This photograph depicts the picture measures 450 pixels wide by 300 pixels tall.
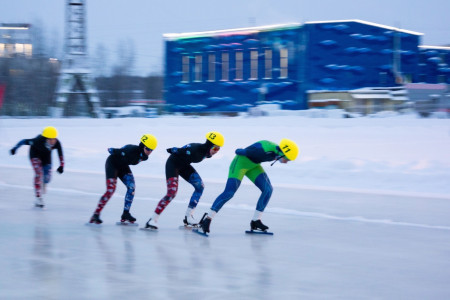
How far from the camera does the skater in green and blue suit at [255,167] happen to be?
7961mm

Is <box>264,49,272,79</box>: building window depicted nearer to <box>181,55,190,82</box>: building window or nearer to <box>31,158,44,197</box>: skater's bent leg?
<box>181,55,190,82</box>: building window

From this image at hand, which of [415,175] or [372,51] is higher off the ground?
[372,51]

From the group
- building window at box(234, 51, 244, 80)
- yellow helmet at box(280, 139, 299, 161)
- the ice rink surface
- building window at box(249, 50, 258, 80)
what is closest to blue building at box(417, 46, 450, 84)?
building window at box(249, 50, 258, 80)

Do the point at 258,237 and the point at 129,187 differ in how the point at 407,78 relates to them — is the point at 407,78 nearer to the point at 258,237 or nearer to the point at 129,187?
the point at 129,187

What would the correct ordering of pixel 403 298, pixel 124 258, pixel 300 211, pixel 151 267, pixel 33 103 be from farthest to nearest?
pixel 33 103 → pixel 300 211 → pixel 124 258 → pixel 151 267 → pixel 403 298

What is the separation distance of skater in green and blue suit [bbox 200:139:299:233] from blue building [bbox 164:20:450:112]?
102 feet

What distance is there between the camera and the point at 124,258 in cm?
662

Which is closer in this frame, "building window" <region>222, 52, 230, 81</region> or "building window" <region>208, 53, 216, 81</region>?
"building window" <region>222, 52, 230, 81</region>

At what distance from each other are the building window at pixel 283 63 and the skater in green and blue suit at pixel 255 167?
1272 inches

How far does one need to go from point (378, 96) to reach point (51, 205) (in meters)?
28.6

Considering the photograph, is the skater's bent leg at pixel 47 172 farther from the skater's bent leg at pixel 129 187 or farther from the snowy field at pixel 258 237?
the skater's bent leg at pixel 129 187

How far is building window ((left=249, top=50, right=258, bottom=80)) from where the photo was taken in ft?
138

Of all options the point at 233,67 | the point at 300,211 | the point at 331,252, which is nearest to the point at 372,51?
the point at 233,67

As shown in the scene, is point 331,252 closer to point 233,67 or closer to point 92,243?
point 92,243
